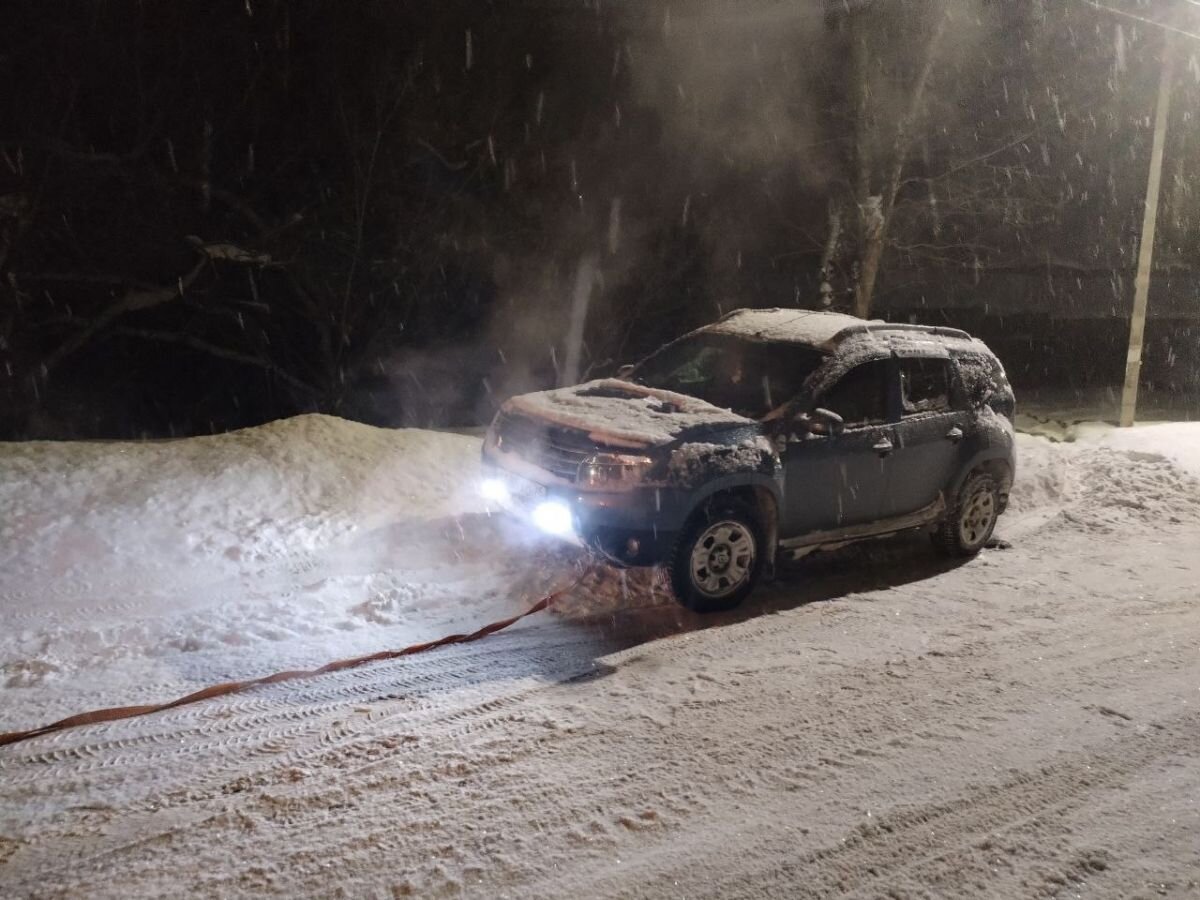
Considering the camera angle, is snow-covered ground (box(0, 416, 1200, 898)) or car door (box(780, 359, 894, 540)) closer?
snow-covered ground (box(0, 416, 1200, 898))

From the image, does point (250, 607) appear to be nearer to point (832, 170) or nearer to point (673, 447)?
point (673, 447)

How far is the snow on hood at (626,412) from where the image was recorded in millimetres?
5578

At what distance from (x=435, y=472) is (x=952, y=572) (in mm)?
4524

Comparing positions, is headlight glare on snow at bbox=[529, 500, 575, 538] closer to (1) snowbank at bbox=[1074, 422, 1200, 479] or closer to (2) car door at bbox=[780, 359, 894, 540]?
(2) car door at bbox=[780, 359, 894, 540]

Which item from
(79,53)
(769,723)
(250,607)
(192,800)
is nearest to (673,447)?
(769,723)

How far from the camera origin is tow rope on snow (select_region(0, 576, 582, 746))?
3.97 meters

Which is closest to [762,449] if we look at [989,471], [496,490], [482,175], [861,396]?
[861,396]

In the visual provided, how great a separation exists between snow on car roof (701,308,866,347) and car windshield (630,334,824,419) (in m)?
0.08

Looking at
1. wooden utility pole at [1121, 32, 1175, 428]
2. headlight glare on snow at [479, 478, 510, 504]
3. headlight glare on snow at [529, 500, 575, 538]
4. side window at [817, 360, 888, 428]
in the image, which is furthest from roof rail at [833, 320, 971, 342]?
wooden utility pole at [1121, 32, 1175, 428]

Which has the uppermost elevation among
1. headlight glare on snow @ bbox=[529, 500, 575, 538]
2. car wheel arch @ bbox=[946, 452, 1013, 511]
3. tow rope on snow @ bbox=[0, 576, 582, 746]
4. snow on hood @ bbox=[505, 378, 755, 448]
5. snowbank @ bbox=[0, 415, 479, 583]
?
snow on hood @ bbox=[505, 378, 755, 448]

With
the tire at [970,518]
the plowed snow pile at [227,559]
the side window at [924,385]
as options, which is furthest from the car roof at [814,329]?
the plowed snow pile at [227,559]

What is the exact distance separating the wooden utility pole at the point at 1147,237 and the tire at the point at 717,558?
9.30 metres

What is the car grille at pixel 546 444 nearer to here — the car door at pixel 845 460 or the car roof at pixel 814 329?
the car door at pixel 845 460

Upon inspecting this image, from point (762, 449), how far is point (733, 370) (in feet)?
4.00
